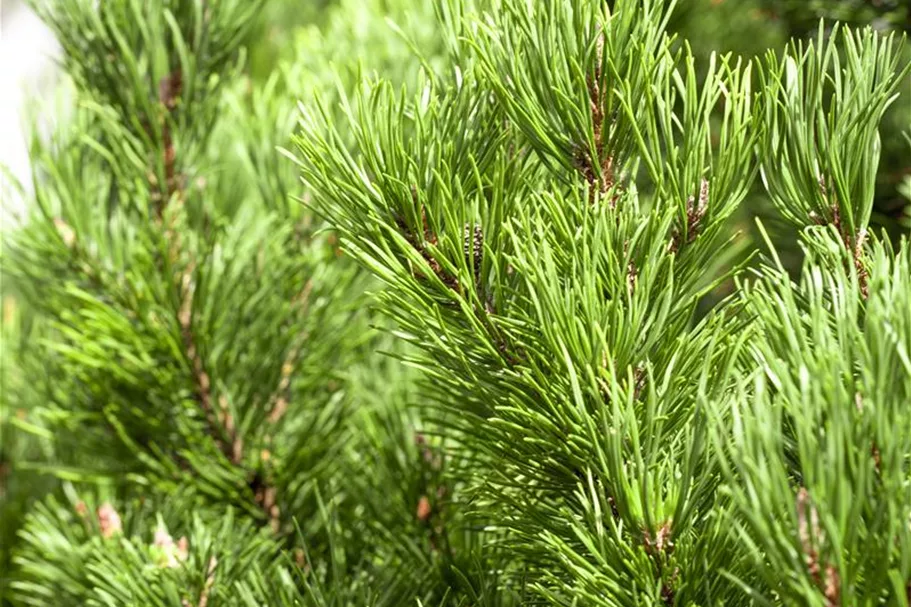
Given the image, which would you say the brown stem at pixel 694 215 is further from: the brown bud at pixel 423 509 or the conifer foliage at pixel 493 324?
the brown bud at pixel 423 509

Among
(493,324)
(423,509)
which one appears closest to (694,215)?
(493,324)

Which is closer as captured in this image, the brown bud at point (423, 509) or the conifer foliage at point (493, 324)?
the conifer foliage at point (493, 324)

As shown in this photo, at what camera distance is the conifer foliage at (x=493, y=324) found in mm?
228

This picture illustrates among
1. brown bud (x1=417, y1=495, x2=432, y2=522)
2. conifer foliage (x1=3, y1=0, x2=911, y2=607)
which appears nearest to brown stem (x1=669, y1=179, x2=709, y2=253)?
conifer foliage (x1=3, y1=0, x2=911, y2=607)

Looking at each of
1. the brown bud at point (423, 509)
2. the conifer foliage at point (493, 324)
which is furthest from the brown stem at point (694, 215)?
the brown bud at point (423, 509)

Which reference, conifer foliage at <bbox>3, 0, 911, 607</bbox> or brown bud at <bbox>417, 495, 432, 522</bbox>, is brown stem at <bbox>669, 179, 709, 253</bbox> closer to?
conifer foliage at <bbox>3, 0, 911, 607</bbox>

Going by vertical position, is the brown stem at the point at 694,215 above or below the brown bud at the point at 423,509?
above

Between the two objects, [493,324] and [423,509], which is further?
[423,509]

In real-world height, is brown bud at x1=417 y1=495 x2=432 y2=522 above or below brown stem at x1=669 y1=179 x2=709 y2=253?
below

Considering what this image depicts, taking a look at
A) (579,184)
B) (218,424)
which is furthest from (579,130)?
(218,424)

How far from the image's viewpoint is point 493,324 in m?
0.27

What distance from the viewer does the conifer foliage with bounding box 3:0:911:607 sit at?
0.23m

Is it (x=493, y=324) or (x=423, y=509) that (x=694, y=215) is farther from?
(x=423, y=509)

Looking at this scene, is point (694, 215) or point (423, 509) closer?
point (694, 215)
